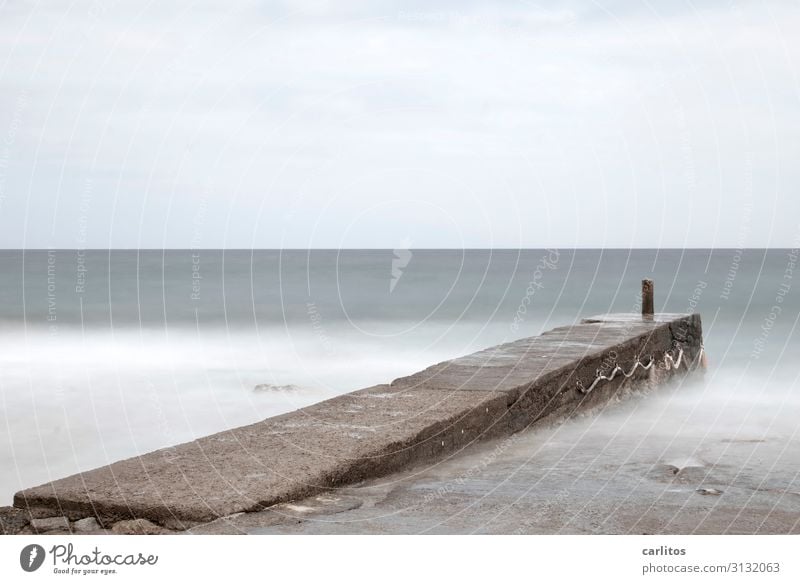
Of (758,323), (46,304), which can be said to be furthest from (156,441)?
(46,304)

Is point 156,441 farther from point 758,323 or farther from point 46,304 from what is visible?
point 46,304

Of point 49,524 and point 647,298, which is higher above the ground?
point 647,298

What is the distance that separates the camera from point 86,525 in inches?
135

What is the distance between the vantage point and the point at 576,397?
6.64 m

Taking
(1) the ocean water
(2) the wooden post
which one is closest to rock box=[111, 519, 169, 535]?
(1) the ocean water

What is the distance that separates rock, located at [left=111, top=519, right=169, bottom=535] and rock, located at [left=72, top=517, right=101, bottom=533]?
3.2 inches

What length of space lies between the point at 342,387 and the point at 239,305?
11.3 meters

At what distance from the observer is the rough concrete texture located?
3547 mm
